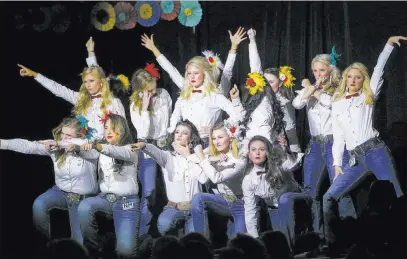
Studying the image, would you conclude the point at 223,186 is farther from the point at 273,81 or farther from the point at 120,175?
the point at 273,81

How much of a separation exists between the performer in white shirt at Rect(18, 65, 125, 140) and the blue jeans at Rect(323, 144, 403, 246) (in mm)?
2047

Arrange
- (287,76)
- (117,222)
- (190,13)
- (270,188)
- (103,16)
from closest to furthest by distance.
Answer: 1. (270,188)
2. (117,222)
3. (287,76)
4. (190,13)
5. (103,16)

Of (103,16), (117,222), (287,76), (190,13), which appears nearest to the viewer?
(117,222)

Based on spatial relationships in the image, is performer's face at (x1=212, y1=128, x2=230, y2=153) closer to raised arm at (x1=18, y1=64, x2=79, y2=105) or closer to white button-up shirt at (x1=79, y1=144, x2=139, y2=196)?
white button-up shirt at (x1=79, y1=144, x2=139, y2=196)

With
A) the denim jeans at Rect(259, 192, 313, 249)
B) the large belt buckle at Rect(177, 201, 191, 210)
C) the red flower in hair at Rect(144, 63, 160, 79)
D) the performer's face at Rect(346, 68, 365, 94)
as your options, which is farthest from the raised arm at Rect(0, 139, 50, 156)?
the performer's face at Rect(346, 68, 365, 94)

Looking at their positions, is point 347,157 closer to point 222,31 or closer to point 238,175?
point 238,175

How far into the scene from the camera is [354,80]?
8.43 metres

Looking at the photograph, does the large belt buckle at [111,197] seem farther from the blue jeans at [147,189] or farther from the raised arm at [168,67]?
the raised arm at [168,67]

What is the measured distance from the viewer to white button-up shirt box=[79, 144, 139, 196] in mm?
8422

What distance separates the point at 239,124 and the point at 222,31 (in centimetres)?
89

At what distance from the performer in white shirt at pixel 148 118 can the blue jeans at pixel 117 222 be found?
0.14 metres

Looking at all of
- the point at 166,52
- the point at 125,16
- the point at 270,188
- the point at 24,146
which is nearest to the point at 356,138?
the point at 270,188

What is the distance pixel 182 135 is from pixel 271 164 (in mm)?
834

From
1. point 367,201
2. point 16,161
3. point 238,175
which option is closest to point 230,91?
point 238,175
